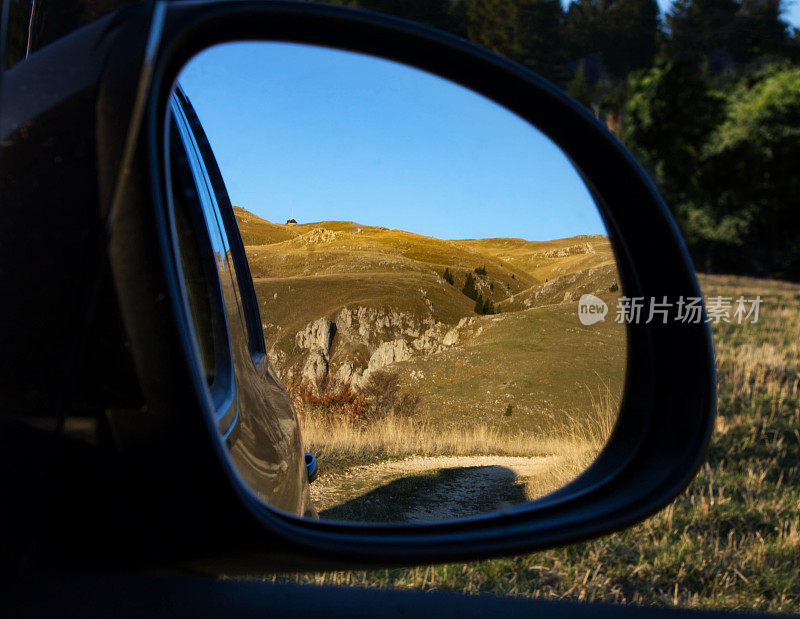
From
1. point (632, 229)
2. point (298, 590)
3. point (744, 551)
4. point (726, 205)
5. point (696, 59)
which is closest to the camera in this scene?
point (632, 229)

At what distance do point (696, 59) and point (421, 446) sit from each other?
44.9 m

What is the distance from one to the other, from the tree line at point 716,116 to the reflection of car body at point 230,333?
79.6 ft

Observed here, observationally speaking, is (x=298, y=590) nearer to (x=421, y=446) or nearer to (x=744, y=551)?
(x=421, y=446)

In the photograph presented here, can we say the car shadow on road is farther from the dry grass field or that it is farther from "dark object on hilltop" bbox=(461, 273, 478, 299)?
the dry grass field

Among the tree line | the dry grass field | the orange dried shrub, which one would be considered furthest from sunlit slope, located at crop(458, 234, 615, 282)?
the tree line

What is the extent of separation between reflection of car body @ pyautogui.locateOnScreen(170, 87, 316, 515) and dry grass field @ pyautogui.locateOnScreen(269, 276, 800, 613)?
1060 mm

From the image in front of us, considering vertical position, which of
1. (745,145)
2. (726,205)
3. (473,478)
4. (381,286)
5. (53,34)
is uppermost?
(745,145)

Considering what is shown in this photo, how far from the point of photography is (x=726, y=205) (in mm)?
36656

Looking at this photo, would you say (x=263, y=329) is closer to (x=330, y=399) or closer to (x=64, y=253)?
(x=330, y=399)

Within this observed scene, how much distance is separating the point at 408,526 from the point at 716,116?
130 ft

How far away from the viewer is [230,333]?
171cm

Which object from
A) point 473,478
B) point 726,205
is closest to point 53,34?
point 473,478

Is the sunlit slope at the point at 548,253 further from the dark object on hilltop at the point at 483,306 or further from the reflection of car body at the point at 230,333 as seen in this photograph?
the reflection of car body at the point at 230,333

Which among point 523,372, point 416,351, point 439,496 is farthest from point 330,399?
point 523,372
